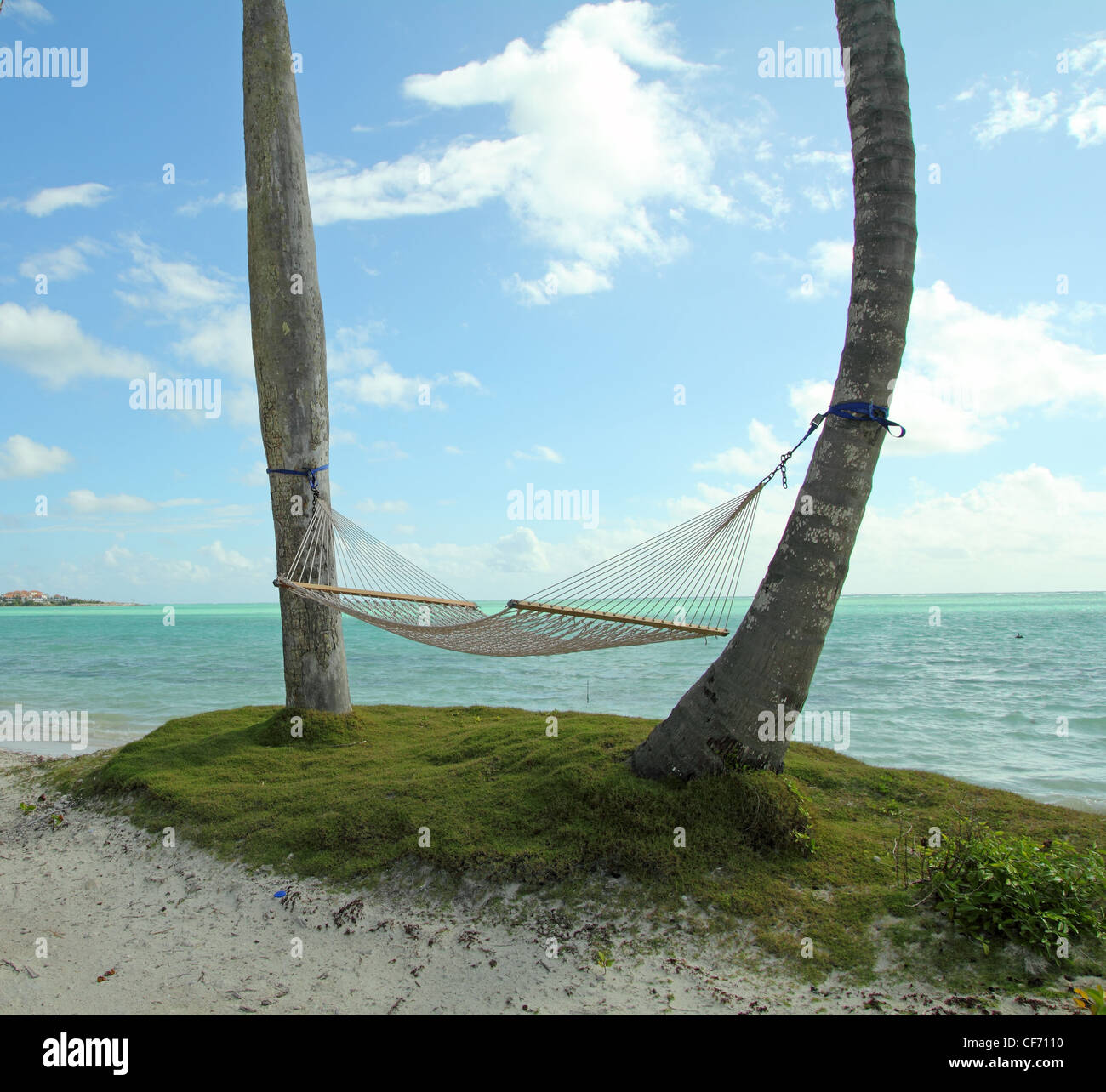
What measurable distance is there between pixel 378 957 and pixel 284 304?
388cm

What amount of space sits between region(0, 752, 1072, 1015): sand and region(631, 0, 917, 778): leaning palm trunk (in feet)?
2.96

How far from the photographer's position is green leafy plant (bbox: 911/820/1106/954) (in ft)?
7.82

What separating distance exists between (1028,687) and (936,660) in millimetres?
4088

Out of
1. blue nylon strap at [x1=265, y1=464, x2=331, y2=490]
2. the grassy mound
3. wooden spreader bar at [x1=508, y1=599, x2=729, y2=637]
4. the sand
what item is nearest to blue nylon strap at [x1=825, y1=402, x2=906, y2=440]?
wooden spreader bar at [x1=508, y1=599, x2=729, y2=637]

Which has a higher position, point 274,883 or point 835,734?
point 274,883

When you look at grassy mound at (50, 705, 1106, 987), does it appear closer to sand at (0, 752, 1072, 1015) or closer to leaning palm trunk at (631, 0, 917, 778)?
sand at (0, 752, 1072, 1015)

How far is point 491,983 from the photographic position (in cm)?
244

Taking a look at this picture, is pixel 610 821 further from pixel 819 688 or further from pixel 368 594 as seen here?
pixel 819 688

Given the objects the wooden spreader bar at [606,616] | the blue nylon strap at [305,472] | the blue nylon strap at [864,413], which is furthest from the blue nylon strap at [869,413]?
the blue nylon strap at [305,472]

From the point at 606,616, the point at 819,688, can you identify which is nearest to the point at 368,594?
the point at 606,616

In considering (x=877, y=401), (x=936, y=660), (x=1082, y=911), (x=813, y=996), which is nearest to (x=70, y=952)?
(x=813, y=996)

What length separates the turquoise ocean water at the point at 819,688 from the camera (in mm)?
6633

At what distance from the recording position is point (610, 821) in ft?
10.2
